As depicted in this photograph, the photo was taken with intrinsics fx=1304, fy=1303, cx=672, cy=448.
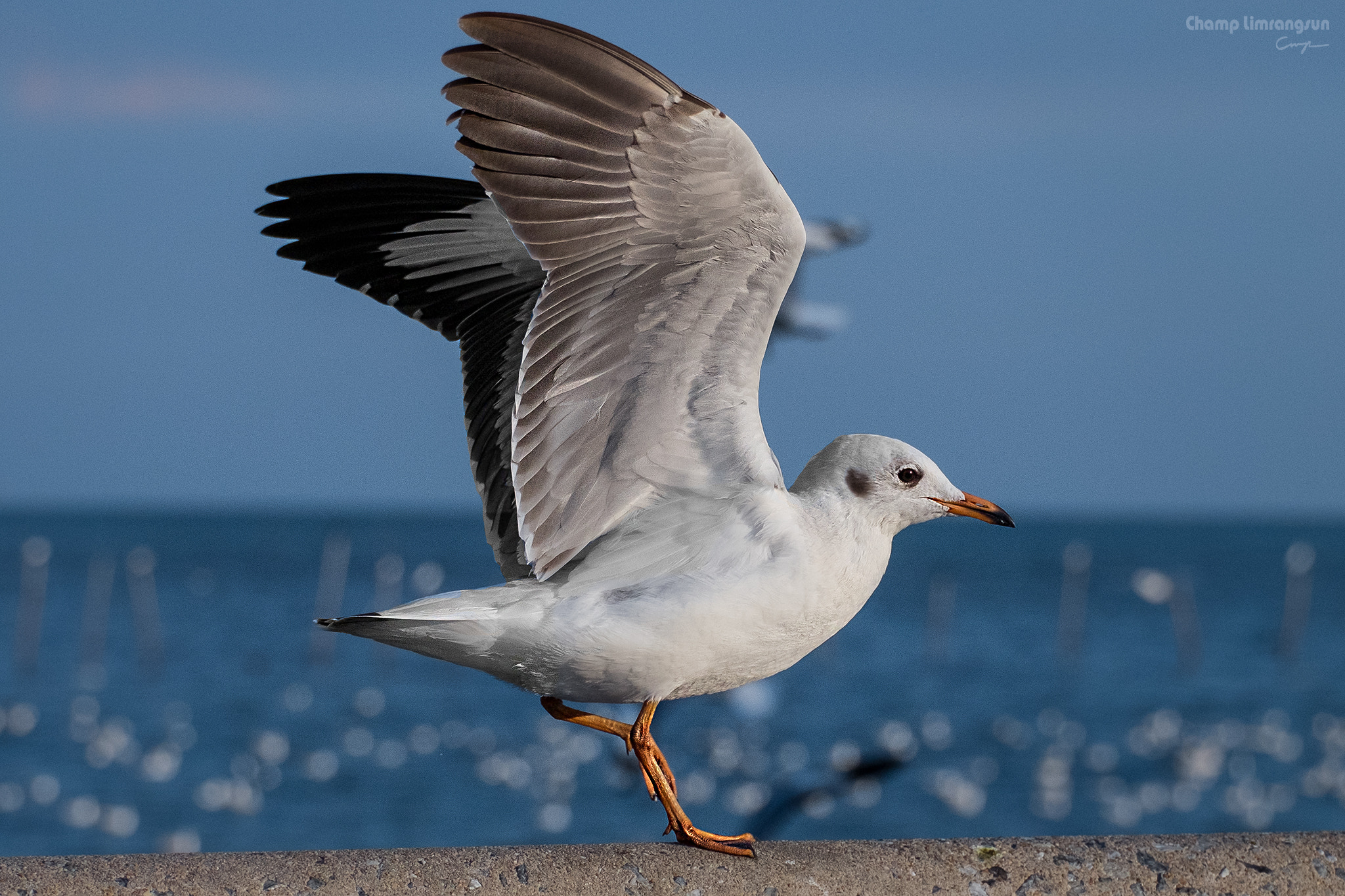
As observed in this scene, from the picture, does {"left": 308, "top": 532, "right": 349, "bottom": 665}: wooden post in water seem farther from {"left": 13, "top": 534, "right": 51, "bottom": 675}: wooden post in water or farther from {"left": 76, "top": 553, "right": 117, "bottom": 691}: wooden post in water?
{"left": 13, "top": 534, "right": 51, "bottom": 675}: wooden post in water

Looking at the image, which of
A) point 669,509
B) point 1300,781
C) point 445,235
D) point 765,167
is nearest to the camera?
point 765,167

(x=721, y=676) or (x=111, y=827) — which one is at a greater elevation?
(x=721, y=676)

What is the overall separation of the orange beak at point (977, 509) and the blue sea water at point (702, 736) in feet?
8.77

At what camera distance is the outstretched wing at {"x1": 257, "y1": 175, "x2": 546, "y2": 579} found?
3555mm

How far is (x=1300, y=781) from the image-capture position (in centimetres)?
2164

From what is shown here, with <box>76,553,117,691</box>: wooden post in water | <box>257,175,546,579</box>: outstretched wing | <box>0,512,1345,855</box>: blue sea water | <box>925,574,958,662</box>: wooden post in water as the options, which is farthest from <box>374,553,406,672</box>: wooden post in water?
<box>257,175,546,579</box>: outstretched wing

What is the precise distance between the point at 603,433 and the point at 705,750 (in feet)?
68.4

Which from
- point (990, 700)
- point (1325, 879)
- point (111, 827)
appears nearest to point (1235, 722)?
point (990, 700)

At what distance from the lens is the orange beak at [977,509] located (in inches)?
120

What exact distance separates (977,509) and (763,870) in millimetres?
973

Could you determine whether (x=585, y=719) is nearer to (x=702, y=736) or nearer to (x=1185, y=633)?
(x=702, y=736)

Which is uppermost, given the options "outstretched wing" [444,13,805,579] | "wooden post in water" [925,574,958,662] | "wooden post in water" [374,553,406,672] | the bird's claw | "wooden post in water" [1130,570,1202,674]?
"outstretched wing" [444,13,805,579]

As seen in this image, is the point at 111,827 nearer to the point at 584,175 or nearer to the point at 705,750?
the point at 705,750

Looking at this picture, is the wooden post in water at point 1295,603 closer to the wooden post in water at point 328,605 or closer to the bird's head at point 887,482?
the wooden post in water at point 328,605
